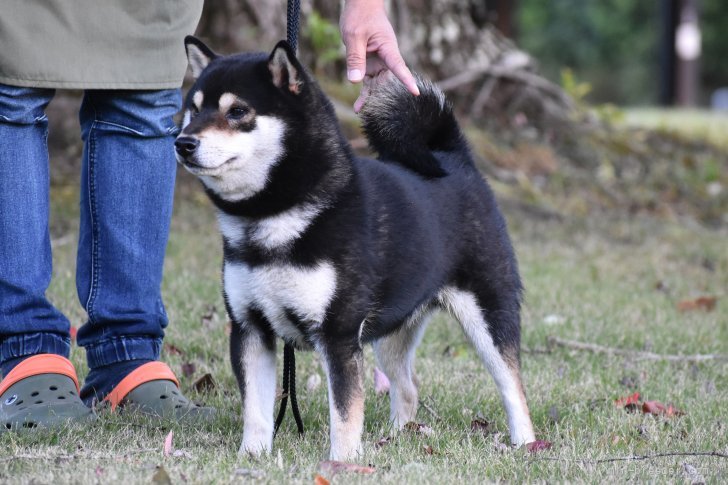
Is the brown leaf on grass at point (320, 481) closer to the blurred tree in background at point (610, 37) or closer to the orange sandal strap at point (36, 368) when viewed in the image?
the orange sandal strap at point (36, 368)

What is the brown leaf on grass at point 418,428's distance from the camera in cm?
328

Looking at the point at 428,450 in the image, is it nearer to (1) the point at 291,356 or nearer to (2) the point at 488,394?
(1) the point at 291,356

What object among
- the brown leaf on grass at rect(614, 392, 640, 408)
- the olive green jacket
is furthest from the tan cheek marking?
the brown leaf on grass at rect(614, 392, 640, 408)

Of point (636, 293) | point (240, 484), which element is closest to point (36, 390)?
point (240, 484)

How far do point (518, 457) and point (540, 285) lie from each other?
→ 3.03 meters

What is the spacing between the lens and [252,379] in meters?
2.96

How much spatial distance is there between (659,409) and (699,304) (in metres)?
2.31

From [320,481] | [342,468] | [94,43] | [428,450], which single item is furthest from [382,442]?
[94,43]

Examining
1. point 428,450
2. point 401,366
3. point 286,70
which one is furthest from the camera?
point 401,366

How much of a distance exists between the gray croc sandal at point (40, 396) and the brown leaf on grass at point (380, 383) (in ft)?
3.81

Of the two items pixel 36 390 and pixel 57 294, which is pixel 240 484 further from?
pixel 57 294

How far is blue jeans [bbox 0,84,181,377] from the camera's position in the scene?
319 centimetres

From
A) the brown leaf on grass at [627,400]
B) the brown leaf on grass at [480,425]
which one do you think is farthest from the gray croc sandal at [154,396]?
the brown leaf on grass at [627,400]

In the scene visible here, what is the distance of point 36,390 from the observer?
3.18 meters
